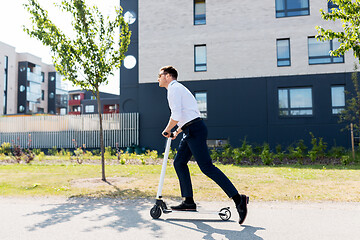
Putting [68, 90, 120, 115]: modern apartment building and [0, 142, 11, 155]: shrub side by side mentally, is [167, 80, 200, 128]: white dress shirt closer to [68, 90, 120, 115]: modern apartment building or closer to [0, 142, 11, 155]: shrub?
[0, 142, 11, 155]: shrub

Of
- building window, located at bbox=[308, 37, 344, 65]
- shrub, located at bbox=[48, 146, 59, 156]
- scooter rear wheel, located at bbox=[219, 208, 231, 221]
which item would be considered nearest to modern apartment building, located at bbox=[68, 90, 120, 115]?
shrub, located at bbox=[48, 146, 59, 156]

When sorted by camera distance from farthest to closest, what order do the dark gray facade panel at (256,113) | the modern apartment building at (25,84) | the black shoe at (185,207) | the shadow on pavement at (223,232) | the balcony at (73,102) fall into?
the balcony at (73,102), the modern apartment building at (25,84), the dark gray facade panel at (256,113), the black shoe at (185,207), the shadow on pavement at (223,232)

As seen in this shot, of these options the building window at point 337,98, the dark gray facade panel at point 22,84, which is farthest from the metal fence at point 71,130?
the dark gray facade panel at point 22,84

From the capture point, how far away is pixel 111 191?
6.13 metres

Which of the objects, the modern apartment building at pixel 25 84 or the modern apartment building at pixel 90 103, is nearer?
the modern apartment building at pixel 25 84

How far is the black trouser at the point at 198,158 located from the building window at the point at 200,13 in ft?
50.3

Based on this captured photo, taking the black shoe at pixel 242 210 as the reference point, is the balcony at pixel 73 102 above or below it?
above

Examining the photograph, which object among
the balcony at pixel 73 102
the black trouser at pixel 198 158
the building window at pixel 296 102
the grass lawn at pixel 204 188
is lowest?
the grass lawn at pixel 204 188

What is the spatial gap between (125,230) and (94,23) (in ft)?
18.5

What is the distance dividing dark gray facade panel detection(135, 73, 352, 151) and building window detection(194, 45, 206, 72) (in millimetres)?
917

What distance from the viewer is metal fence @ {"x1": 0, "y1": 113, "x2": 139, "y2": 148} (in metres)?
18.6

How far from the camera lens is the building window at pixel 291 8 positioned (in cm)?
1695

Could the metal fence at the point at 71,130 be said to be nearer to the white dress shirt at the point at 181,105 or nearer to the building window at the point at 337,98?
the building window at the point at 337,98

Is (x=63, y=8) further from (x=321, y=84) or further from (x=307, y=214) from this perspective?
(x=321, y=84)
